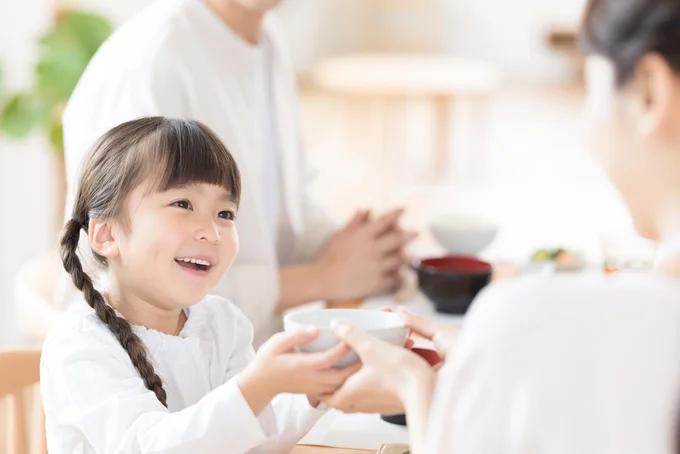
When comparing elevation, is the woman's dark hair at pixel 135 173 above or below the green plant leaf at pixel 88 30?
below

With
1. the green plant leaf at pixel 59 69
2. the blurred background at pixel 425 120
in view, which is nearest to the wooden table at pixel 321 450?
the green plant leaf at pixel 59 69

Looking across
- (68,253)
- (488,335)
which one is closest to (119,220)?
(68,253)

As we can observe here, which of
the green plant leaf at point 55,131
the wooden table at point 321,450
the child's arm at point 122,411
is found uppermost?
the green plant leaf at point 55,131

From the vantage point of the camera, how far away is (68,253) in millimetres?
1041

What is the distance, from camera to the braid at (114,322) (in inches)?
38.8

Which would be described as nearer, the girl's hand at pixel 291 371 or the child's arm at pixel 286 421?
the girl's hand at pixel 291 371

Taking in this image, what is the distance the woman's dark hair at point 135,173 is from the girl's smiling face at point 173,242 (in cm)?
1

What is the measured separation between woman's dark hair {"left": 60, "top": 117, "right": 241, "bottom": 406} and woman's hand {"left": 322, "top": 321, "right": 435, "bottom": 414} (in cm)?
27

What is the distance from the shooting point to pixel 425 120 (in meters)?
6.98

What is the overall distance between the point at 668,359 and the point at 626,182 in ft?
0.54

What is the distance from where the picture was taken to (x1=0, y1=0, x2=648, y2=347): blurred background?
3.03 m

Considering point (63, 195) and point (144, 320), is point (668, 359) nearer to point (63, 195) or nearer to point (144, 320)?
point (144, 320)

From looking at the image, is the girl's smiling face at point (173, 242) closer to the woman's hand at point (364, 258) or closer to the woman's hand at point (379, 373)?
the woman's hand at point (379, 373)

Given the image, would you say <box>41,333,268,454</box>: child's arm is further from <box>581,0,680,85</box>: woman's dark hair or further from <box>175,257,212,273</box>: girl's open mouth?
<box>581,0,680,85</box>: woman's dark hair
